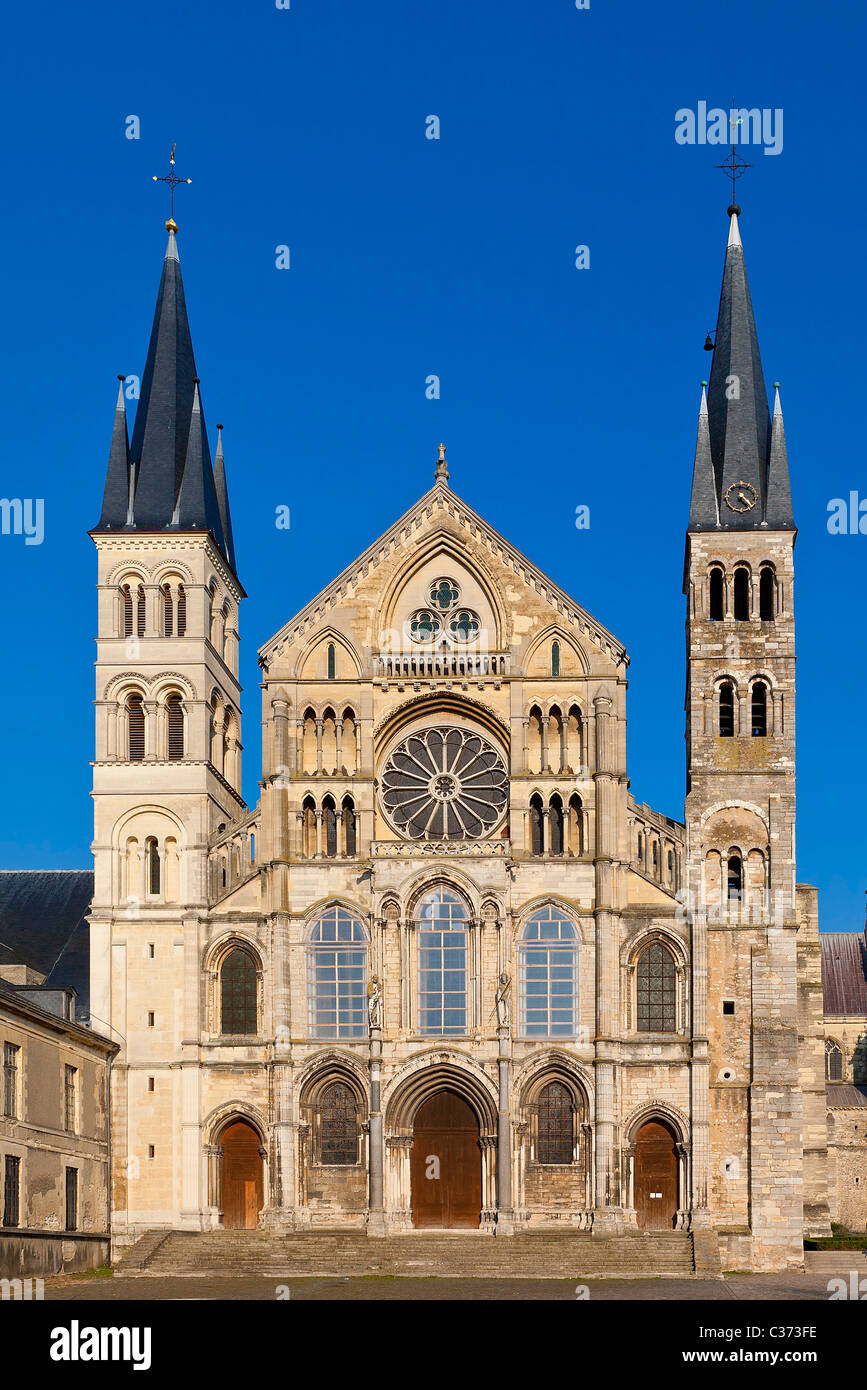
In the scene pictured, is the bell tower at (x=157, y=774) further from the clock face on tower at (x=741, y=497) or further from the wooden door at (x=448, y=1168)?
the clock face on tower at (x=741, y=497)

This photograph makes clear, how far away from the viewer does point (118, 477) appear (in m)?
60.1

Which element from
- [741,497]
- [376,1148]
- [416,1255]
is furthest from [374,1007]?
[741,497]

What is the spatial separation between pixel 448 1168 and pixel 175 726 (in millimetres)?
14859

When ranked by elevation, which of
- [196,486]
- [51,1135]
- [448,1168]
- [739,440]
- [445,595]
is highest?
[739,440]

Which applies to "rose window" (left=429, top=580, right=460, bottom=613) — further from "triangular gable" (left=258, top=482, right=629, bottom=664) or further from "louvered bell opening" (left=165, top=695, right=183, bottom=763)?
"louvered bell opening" (left=165, top=695, right=183, bottom=763)

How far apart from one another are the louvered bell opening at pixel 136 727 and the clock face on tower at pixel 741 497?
18228 millimetres

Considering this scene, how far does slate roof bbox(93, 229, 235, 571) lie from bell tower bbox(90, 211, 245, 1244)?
5cm


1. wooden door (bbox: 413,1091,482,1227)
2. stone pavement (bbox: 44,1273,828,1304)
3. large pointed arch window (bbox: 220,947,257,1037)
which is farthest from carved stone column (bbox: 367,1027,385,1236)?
stone pavement (bbox: 44,1273,828,1304)

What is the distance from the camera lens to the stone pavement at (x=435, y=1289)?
145ft

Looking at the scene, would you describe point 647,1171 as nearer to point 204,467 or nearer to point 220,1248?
point 220,1248

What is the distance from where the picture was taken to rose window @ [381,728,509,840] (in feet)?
190

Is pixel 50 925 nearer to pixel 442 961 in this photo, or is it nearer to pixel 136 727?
pixel 136 727

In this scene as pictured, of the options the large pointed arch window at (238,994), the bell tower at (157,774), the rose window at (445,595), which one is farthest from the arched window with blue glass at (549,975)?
the rose window at (445,595)
